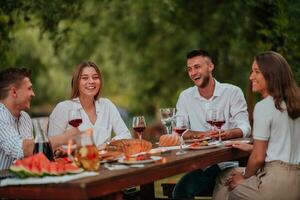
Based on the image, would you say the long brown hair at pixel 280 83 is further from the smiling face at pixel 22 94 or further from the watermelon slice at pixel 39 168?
the smiling face at pixel 22 94

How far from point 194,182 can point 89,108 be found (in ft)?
3.51

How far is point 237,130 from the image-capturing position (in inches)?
202

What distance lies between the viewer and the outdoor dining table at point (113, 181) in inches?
120

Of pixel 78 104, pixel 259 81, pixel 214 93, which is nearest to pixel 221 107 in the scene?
pixel 214 93

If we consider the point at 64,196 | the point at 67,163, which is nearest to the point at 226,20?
the point at 67,163

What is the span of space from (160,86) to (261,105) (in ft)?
35.2

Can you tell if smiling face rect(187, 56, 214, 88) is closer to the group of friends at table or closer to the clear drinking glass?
the group of friends at table

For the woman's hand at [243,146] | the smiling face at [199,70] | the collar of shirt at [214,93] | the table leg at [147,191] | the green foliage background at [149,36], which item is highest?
the green foliage background at [149,36]

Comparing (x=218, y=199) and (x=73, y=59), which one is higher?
(x=73, y=59)

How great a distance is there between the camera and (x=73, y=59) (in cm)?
1490

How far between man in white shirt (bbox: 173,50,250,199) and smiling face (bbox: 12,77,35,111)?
1.44m

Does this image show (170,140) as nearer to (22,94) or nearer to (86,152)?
(22,94)

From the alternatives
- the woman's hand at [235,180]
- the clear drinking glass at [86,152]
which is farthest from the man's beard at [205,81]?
the clear drinking glass at [86,152]

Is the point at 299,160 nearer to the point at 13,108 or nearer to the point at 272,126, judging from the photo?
the point at 272,126
